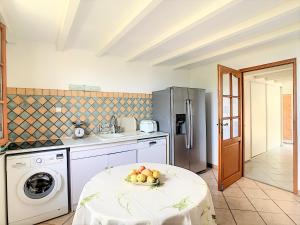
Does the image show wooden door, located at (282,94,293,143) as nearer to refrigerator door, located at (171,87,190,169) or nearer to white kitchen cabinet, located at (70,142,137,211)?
refrigerator door, located at (171,87,190,169)

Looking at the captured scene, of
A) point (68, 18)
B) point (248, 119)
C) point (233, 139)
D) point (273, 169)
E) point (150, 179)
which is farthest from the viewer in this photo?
point (248, 119)

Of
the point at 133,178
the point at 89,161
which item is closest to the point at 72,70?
the point at 89,161

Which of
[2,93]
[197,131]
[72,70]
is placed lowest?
[197,131]

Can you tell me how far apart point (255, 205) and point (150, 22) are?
8.97 ft

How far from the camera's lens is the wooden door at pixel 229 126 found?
2729mm

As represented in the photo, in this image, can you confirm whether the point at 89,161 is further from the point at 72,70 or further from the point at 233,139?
the point at 233,139

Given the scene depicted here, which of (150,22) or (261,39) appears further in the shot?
(261,39)

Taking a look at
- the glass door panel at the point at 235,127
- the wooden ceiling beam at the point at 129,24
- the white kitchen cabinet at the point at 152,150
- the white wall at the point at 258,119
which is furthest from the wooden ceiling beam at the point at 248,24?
the white wall at the point at 258,119

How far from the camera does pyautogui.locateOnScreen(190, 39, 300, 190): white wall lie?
2619 mm

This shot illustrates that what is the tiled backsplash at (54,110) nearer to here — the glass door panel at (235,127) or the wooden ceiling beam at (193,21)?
the wooden ceiling beam at (193,21)

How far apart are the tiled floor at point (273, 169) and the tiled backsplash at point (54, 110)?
2784 millimetres

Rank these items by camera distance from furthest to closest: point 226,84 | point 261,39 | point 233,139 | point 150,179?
point 233,139 < point 226,84 < point 261,39 < point 150,179

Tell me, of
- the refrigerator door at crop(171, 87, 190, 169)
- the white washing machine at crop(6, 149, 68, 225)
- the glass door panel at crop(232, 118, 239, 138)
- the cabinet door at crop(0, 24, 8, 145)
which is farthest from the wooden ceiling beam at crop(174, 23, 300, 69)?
the cabinet door at crop(0, 24, 8, 145)

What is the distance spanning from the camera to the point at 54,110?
2631 millimetres
